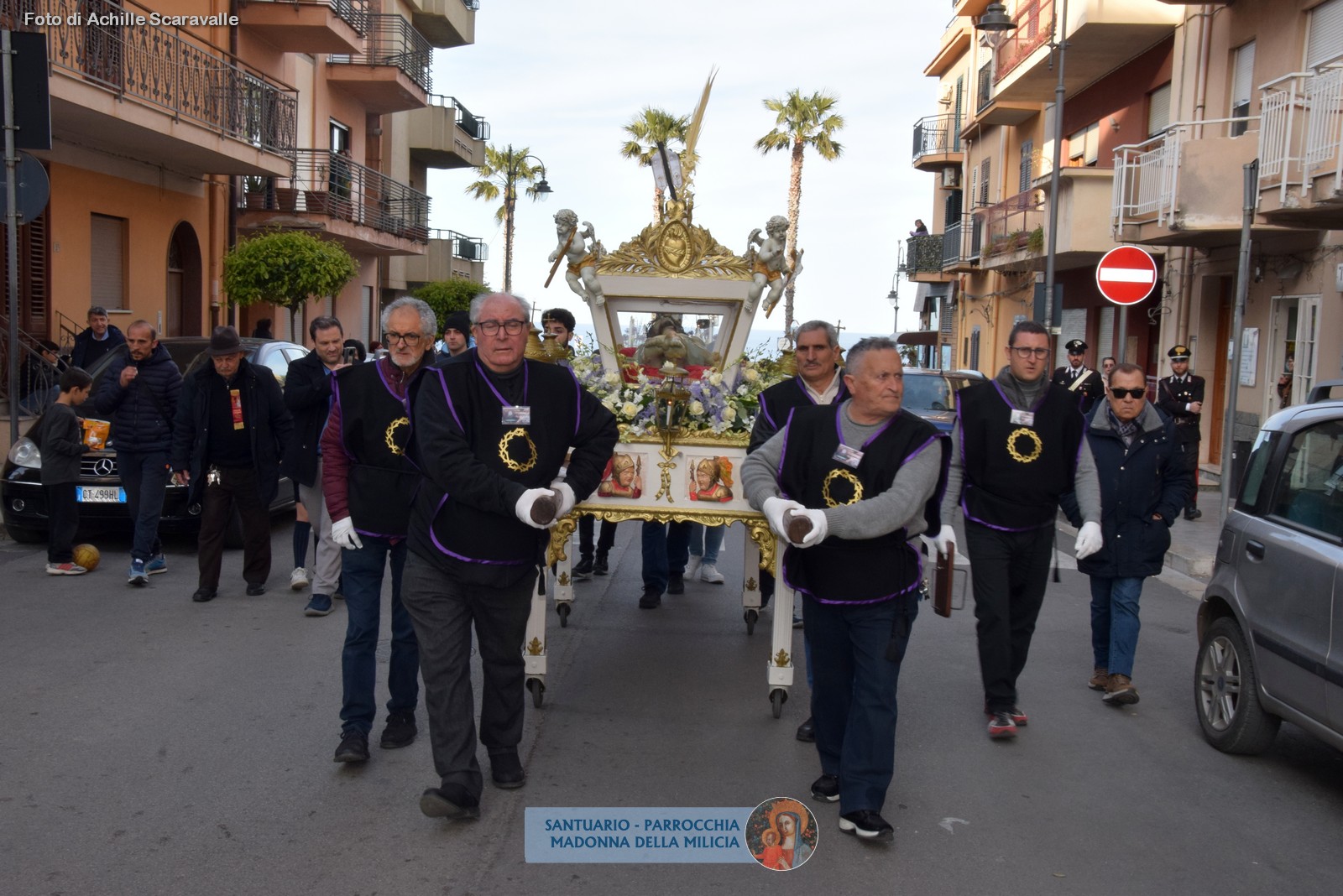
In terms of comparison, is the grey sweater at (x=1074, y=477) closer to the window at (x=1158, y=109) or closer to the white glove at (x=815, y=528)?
the white glove at (x=815, y=528)

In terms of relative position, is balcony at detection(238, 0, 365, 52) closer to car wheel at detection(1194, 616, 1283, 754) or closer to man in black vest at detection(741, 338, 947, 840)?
man in black vest at detection(741, 338, 947, 840)

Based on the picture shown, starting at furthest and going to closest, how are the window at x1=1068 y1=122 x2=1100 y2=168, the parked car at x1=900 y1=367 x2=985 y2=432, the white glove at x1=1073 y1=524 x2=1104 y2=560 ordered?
the window at x1=1068 y1=122 x2=1100 y2=168 < the parked car at x1=900 y1=367 x2=985 y2=432 < the white glove at x1=1073 y1=524 x2=1104 y2=560

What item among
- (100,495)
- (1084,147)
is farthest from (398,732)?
(1084,147)

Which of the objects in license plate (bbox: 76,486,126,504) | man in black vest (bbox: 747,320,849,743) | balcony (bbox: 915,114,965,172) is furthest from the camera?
balcony (bbox: 915,114,965,172)

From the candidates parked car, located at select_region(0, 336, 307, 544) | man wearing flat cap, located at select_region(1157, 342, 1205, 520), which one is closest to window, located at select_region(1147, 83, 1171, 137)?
man wearing flat cap, located at select_region(1157, 342, 1205, 520)

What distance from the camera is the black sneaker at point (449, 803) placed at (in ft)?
15.3

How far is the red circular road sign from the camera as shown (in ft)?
45.6

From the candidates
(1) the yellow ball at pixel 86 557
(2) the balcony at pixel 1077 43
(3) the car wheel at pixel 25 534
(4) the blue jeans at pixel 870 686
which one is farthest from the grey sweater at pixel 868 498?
(2) the balcony at pixel 1077 43

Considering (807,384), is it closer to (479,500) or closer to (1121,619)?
(1121,619)

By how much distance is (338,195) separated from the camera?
26844 millimetres

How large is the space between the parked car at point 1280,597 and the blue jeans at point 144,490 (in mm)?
7001

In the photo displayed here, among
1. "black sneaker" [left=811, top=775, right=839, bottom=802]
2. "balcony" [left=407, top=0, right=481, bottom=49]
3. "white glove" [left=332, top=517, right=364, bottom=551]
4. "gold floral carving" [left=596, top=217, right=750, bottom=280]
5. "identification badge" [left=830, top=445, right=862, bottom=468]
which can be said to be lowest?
"black sneaker" [left=811, top=775, right=839, bottom=802]

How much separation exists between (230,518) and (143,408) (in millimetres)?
1154

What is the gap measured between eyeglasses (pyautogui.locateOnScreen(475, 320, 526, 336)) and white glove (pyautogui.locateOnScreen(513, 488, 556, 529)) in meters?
0.66
